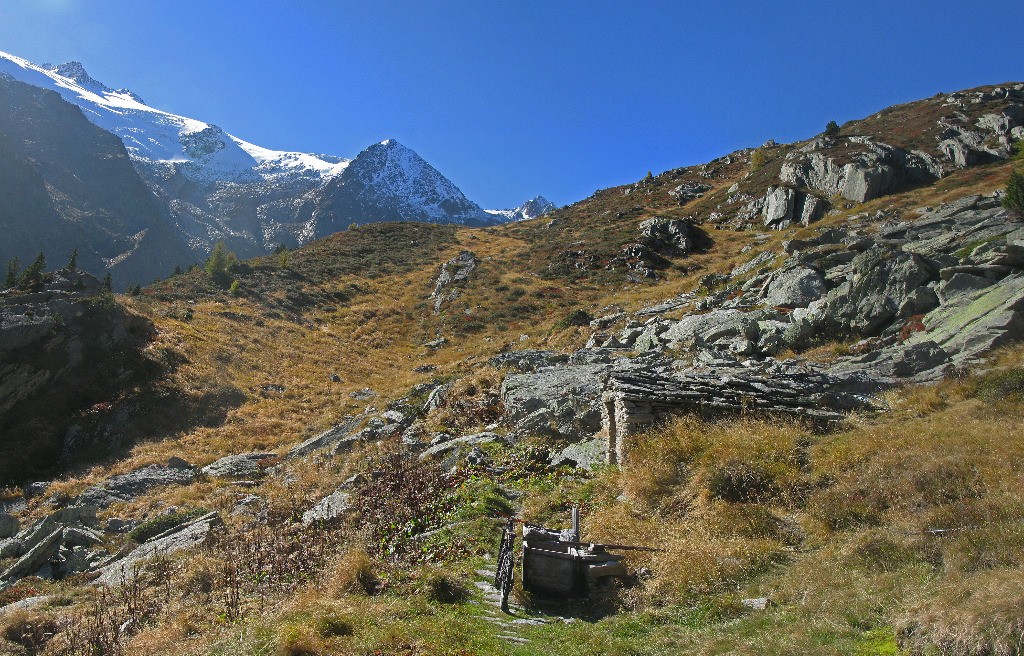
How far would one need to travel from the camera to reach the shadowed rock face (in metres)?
23.2

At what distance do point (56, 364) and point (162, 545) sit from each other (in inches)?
857

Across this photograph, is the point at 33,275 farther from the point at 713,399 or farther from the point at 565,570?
the point at 713,399

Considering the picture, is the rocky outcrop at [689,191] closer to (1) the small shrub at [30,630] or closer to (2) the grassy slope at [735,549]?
(2) the grassy slope at [735,549]

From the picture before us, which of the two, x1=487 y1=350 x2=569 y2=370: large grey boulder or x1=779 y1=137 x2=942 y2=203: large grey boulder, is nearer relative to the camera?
x1=487 y1=350 x2=569 y2=370: large grey boulder

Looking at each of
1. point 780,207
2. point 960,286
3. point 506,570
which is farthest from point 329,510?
point 780,207

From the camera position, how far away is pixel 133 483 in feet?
60.9

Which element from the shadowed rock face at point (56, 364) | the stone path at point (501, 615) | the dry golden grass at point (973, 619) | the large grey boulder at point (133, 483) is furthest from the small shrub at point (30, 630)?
the shadowed rock face at point (56, 364)

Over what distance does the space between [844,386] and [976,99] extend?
80.7 meters

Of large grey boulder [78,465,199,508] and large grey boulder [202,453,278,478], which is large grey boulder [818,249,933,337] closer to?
large grey boulder [202,453,278,478]

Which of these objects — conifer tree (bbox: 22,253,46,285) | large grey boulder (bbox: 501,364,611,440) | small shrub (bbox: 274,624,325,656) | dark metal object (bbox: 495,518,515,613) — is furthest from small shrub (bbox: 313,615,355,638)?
conifer tree (bbox: 22,253,46,285)

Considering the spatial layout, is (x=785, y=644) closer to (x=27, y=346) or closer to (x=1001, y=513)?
(x=1001, y=513)

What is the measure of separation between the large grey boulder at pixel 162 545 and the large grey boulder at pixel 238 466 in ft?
15.9

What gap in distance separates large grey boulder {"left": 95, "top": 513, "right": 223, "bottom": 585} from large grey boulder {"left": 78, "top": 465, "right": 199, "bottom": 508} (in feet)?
18.3

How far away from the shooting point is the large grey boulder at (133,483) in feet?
56.9
